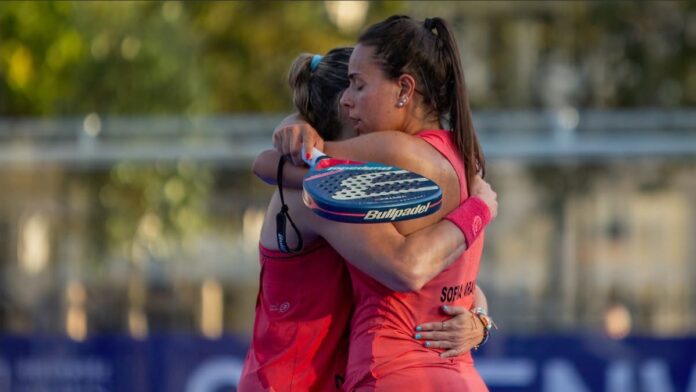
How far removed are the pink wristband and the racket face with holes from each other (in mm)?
210

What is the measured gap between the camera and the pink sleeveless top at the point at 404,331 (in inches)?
127

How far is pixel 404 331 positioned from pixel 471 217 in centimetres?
34

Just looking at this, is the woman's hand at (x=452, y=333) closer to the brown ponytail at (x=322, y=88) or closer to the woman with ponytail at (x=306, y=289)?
the woman with ponytail at (x=306, y=289)

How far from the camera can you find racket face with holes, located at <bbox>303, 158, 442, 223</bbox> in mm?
2961

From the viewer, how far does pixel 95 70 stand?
41.2 ft

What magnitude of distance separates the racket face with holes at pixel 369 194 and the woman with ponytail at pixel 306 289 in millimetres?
294

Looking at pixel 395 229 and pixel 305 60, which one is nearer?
pixel 395 229

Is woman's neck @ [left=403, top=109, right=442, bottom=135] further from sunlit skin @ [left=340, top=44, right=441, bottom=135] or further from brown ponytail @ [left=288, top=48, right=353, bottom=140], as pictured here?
brown ponytail @ [left=288, top=48, right=353, bottom=140]

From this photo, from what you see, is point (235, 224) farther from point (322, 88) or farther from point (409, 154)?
point (409, 154)

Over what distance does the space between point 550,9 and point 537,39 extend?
0.34 metres

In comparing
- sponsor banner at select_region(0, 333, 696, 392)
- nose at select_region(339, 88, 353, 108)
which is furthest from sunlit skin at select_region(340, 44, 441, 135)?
sponsor banner at select_region(0, 333, 696, 392)

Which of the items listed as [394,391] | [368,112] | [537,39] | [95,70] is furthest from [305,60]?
[537,39]

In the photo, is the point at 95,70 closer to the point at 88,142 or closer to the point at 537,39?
→ the point at 88,142

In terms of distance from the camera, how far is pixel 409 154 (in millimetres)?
3215
